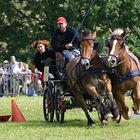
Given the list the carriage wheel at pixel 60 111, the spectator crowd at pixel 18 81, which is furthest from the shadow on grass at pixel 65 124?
the spectator crowd at pixel 18 81

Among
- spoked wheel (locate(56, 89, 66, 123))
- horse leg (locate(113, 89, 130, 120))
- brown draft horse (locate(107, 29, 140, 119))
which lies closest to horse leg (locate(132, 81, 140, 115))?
brown draft horse (locate(107, 29, 140, 119))

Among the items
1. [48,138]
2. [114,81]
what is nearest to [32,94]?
[114,81]

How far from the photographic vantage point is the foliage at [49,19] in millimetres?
32875

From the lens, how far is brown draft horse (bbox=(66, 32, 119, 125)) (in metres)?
11.8

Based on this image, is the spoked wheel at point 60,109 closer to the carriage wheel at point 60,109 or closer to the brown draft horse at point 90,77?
the carriage wheel at point 60,109

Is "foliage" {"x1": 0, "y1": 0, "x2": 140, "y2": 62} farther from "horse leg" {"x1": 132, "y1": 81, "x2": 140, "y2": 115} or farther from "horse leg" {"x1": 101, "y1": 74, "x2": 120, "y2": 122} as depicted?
"horse leg" {"x1": 132, "y1": 81, "x2": 140, "y2": 115}

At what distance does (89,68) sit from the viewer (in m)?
12.1

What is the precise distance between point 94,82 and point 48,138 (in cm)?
228

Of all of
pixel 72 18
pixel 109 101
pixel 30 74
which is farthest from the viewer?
pixel 72 18

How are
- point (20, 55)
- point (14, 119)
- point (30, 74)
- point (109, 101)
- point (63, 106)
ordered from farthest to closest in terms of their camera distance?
point (20, 55) < point (30, 74) < point (14, 119) < point (63, 106) < point (109, 101)

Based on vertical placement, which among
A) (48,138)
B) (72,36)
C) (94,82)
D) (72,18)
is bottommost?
(48,138)

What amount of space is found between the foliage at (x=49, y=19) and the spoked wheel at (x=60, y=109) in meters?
17.8

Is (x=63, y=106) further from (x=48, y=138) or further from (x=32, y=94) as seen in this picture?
(x=32, y=94)

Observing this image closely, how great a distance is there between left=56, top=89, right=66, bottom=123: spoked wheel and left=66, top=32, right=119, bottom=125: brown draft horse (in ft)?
1.96
